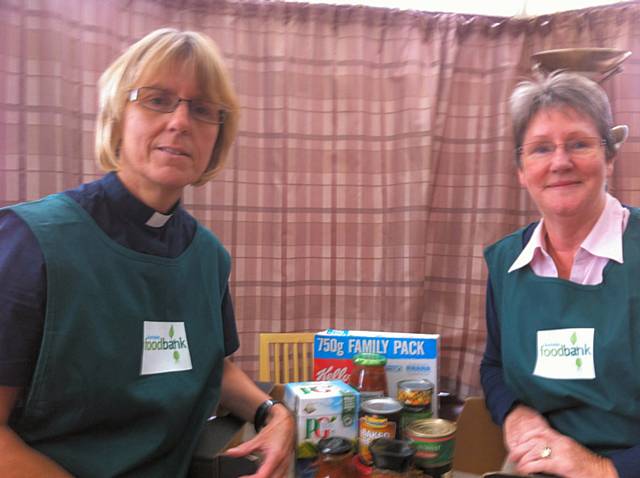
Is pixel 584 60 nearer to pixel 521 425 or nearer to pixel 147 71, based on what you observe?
pixel 521 425

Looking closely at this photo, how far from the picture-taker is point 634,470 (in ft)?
3.14

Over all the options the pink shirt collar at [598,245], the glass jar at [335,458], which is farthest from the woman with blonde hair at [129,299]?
the pink shirt collar at [598,245]

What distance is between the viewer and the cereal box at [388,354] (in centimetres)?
128

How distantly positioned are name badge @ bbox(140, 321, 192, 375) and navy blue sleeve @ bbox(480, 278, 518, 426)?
2.58 ft

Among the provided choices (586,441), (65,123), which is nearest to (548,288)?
(586,441)

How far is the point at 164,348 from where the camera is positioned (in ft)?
3.11

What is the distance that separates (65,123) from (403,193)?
4.21 ft

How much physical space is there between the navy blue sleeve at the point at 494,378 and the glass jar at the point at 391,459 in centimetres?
49

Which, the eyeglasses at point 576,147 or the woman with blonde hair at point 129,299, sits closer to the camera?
the woman with blonde hair at point 129,299

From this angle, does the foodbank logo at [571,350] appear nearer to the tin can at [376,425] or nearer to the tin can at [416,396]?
the tin can at [416,396]

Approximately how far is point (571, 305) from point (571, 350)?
10 centimetres

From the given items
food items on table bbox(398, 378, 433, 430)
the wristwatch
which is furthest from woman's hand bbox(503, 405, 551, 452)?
the wristwatch

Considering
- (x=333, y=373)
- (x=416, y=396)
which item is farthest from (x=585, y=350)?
(x=333, y=373)

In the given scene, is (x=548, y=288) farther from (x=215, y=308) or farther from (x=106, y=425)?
(x=106, y=425)
